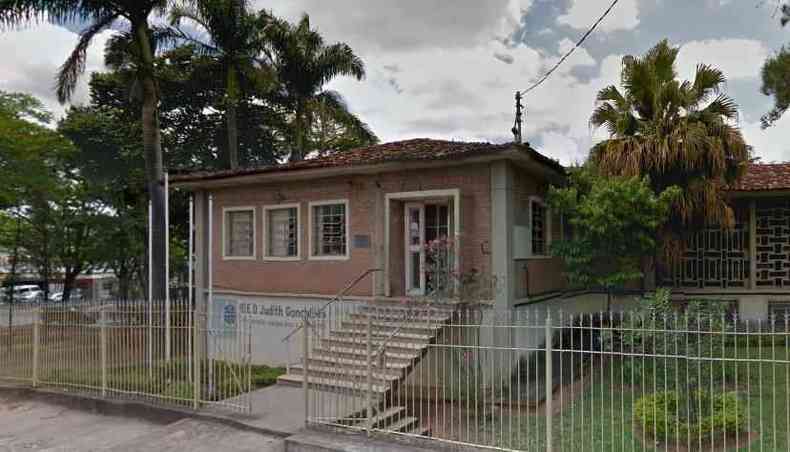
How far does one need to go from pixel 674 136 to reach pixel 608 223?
95.9 inches

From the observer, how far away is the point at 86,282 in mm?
43281

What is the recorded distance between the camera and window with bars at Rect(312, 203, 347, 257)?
11633mm

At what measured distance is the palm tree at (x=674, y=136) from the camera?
394 inches

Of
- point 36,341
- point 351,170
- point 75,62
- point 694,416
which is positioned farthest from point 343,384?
point 75,62

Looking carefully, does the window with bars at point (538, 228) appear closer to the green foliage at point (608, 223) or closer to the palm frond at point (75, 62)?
the green foliage at point (608, 223)

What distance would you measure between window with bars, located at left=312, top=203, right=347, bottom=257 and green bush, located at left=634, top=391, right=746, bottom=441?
22.3 feet

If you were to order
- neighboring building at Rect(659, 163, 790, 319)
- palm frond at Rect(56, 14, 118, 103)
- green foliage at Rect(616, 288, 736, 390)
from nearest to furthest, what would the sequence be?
green foliage at Rect(616, 288, 736, 390) < neighboring building at Rect(659, 163, 790, 319) < palm frond at Rect(56, 14, 118, 103)

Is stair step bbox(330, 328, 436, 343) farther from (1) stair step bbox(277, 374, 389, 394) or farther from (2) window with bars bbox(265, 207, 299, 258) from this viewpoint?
(2) window with bars bbox(265, 207, 299, 258)

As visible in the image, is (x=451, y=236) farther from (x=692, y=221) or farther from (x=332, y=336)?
(x=692, y=221)

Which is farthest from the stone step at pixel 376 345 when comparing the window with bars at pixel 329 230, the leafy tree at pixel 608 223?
the leafy tree at pixel 608 223

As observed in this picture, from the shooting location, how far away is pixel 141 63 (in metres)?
14.3

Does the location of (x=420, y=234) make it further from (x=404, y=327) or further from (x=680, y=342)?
(x=680, y=342)

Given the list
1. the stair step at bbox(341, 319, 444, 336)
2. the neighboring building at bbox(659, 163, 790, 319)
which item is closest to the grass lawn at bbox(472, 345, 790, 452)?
the stair step at bbox(341, 319, 444, 336)

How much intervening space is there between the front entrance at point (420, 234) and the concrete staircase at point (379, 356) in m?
0.93
